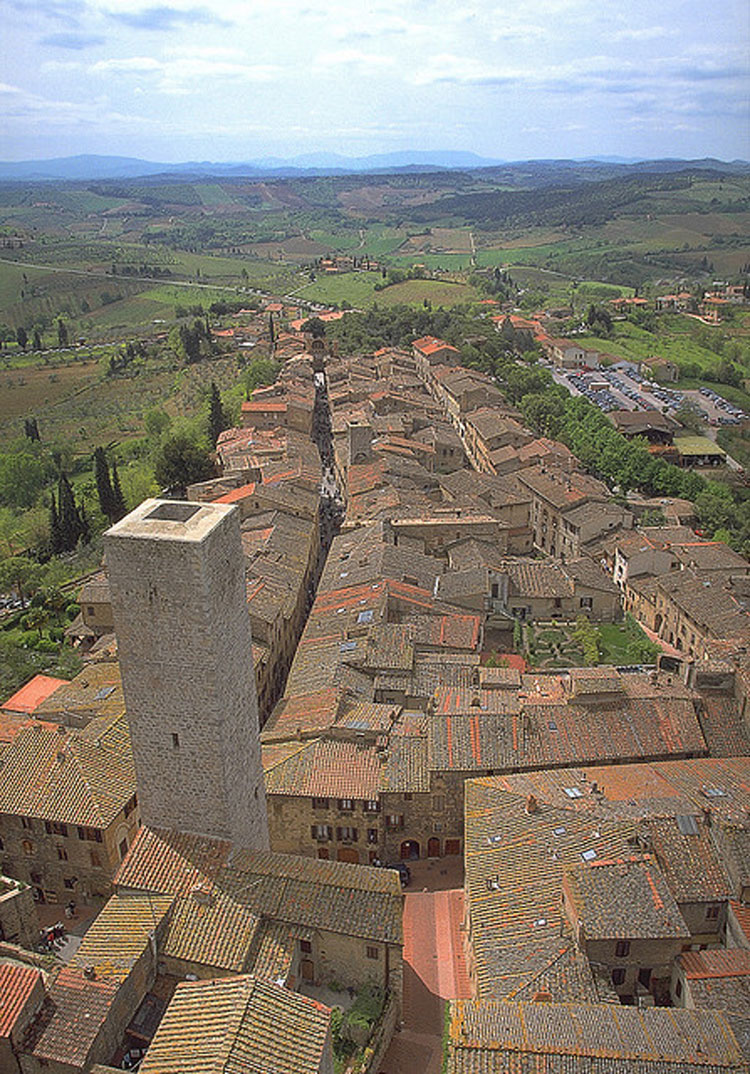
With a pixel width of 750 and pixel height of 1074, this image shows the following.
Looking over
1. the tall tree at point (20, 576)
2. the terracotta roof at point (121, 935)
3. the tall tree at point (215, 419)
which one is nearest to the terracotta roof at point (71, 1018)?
the terracotta roof at point (121, 935)

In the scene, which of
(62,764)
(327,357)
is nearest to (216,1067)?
(62,764)

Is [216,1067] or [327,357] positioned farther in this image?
[327,357]

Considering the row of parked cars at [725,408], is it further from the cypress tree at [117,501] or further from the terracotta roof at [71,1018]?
the terracotta roof at [71,1018]

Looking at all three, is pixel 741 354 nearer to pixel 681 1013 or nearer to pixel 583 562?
pixel 583 562

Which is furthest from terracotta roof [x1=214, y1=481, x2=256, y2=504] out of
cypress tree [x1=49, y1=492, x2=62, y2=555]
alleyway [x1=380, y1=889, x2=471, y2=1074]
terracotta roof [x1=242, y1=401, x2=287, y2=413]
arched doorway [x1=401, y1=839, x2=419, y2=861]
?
alleyway [x1=380, y1=889, x2=471, y2=1074]

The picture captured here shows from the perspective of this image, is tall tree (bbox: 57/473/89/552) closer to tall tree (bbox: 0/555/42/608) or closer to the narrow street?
tall tree (bbox: 0/555/42/608)

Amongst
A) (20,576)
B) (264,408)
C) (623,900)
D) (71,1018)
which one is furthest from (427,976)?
(264,408)
